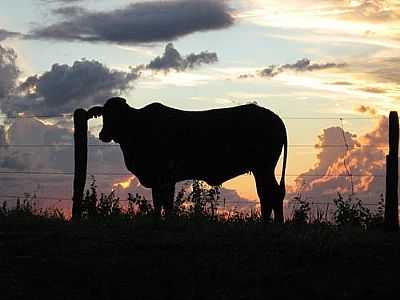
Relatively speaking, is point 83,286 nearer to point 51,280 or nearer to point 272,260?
point 51,280

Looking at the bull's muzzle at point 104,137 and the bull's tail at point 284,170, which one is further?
the bull's muzzle at point 104,137

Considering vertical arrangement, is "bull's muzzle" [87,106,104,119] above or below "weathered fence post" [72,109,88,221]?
above

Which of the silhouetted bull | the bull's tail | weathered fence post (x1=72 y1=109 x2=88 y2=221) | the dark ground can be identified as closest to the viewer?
the dark ground

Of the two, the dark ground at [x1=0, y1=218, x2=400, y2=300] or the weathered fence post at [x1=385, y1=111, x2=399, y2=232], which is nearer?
the dark ground at [x1=0, y1=218, x2=400, y2=300]

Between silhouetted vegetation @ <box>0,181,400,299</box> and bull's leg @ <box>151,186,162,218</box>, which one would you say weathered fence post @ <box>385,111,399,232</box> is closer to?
silhouetted vegetation @ <box>0,181,400,299</box>

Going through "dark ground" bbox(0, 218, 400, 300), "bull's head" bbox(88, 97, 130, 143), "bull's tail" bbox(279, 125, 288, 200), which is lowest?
"dark ground" bbox(0, 218, 400, 300)

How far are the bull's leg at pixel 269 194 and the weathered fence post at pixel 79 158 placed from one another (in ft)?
12.2

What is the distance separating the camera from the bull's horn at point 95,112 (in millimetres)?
16411

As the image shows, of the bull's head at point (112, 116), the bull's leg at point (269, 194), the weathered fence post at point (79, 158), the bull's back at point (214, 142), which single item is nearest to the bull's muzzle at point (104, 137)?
the bull's head at point (112, 116)

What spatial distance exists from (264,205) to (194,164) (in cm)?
184

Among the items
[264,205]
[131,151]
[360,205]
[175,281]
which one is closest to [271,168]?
[264,205]

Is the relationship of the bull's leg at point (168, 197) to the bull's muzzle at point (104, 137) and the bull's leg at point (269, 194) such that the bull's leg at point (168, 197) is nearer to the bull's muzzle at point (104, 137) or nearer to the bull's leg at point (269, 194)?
the bull's leg at point (269, 194)

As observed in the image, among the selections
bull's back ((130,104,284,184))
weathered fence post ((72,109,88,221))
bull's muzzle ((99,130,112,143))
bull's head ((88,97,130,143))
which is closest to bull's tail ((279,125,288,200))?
bull's back ((130,104,284,184))

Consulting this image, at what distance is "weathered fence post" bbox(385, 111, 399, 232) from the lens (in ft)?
45.8
